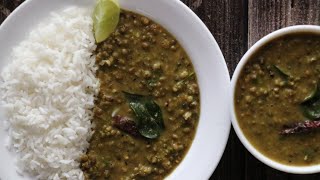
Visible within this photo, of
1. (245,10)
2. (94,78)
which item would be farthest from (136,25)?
(245,10)

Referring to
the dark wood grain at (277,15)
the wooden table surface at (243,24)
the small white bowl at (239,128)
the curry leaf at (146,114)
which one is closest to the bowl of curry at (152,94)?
the curry leaf at (146,114)

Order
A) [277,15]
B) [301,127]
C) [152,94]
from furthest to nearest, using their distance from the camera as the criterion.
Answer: [277,15] < [152,94] < [301,127]

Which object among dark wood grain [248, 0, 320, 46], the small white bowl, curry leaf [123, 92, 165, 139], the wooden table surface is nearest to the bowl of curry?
curry leaf [123, 92, 165, 139]

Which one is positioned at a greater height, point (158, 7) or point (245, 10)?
point (158, 7)

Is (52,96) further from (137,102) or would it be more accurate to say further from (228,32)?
(228,32)

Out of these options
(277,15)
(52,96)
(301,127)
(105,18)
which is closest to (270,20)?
(277,15)

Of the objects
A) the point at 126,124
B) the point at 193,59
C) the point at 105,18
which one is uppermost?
the point at 105,18

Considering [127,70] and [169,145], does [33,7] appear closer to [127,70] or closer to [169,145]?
[127,70]
